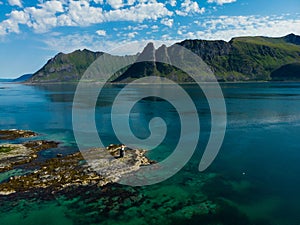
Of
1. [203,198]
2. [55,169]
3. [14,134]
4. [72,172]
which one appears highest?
[14,134]

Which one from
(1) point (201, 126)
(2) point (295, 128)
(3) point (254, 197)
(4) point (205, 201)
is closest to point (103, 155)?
(4) point (205, 201)

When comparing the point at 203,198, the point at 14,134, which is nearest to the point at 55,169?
the point at 203,198

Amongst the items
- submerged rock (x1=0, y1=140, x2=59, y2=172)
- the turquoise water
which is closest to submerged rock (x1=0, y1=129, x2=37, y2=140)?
submerged rock (x1=0, y1=140, x2=59, y2=172)

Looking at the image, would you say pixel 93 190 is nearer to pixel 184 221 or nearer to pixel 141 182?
pixel 141 182

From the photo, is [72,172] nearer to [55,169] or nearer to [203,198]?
[55,169]

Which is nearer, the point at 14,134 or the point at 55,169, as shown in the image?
the point at 55,169

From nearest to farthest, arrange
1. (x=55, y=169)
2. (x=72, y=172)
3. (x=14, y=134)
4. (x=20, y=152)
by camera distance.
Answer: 1. (x=72, y=172)
2. (x=55, y=169)
3. (x=20, y=152)
4. (x=14, y=134)

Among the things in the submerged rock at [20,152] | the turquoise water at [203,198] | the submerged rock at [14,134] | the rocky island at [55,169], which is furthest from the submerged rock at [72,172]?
the submerged rock at [14,134]

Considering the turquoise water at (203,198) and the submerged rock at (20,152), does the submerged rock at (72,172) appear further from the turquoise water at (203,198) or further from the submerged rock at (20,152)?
the turquoise water at (203,198)
